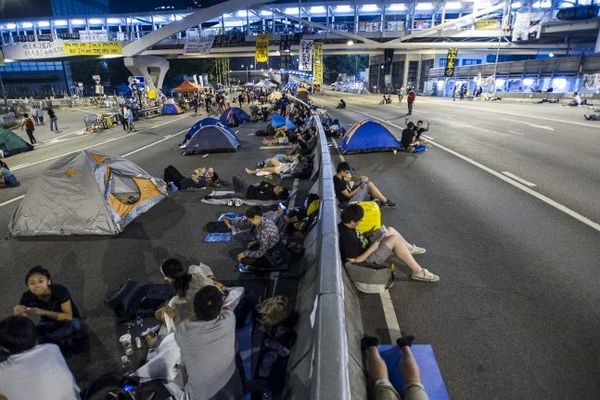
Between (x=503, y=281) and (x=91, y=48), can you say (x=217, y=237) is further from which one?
(x=91, y=48)

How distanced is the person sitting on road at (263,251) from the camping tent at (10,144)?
18663 millimetres

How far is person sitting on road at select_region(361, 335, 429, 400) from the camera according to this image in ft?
10.4

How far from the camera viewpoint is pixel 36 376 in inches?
114

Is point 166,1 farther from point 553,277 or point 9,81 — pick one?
point 553,277

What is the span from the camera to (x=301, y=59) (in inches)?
1551

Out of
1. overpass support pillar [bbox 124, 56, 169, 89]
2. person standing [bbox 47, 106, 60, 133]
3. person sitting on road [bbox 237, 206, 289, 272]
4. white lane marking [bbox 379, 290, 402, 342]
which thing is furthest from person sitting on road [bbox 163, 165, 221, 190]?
overpass support pillar [bbox 124, 56, 169, 89]

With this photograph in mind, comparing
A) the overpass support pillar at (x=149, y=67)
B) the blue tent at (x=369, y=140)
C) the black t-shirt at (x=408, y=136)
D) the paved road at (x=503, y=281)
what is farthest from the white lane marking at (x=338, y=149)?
the overpass support pillar at (x=149, y=67)

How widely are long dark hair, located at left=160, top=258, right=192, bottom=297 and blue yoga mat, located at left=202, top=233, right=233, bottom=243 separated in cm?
258

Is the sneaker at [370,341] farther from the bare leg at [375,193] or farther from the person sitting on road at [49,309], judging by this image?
the bare leg at [375,193]

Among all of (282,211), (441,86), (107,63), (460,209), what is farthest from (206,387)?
(107,63)

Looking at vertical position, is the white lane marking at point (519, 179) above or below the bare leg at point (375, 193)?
below

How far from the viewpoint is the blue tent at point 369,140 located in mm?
14141

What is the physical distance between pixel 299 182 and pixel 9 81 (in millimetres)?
92494

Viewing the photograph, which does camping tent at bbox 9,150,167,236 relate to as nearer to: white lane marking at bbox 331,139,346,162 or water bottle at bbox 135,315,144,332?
water bottle at bbox 135,315,144,332
